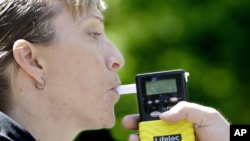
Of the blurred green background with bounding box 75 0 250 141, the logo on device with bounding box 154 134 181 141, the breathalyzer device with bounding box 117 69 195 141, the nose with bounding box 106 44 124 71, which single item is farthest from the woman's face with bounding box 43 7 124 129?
the blurred green background with bounding box 75 0 250 141

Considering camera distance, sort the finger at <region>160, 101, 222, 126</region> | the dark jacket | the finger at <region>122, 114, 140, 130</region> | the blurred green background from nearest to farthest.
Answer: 1. the dark jacket
2. the finger at <region>160, 101, 222, 126</region>
3. the finger at <region>122, 114, 140, 130</region>
4. the blurred green background

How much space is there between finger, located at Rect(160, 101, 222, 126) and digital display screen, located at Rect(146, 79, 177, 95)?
123mm

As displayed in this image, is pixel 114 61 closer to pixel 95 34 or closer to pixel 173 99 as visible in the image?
pixel 95 34

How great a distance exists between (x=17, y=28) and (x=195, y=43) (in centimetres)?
346

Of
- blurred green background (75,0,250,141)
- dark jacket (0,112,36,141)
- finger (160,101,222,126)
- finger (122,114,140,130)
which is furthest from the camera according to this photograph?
blurred green background (75,0,250,141)

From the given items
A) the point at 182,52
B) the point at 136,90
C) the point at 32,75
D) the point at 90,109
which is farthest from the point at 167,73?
the point at 182,52

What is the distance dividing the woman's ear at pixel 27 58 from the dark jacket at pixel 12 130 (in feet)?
0.82

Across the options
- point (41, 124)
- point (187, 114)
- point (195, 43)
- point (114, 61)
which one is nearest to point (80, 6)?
point (114, 61)

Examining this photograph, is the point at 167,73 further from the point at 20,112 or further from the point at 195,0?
the point at 195,0

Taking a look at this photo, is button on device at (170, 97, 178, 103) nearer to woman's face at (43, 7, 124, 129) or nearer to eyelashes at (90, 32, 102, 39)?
woman's face at (43, 7, 124, 129)

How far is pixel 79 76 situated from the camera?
285 cm

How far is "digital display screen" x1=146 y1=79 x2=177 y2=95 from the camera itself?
9.53 feet

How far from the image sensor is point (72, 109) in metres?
2.83

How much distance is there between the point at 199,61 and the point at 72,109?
337cm
